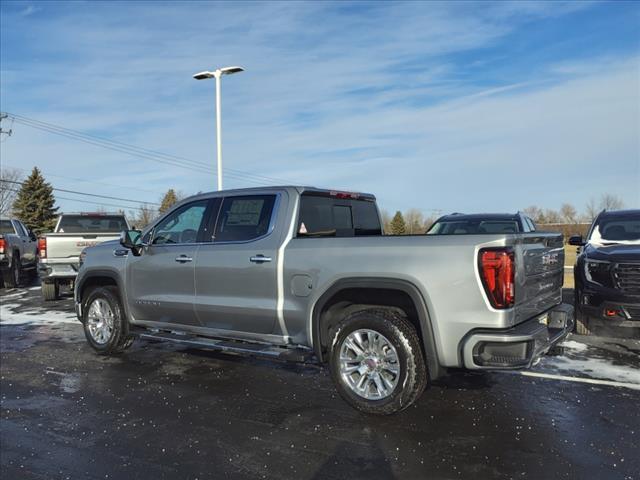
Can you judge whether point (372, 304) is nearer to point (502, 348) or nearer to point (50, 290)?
point (502, 348)

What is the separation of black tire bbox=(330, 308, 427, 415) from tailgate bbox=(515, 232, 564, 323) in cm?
84

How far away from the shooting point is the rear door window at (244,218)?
537 cm

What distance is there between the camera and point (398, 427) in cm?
429

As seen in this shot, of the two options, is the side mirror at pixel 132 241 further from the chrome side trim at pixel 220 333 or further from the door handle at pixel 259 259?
the door handle at pixel 259 259

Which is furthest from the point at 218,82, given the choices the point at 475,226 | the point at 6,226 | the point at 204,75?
the point at 475,226

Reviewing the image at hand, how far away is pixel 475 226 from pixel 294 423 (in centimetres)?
677

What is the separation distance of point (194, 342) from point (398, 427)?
2456 millimetres

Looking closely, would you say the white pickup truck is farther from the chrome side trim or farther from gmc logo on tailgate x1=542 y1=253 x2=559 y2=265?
gmc logo on tailgate x1=542 y1=253 x2=559 y2=265

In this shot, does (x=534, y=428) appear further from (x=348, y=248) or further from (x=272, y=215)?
(x=272, y=215)

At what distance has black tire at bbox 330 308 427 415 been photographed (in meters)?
4.34

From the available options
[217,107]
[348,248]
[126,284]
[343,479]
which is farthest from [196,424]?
[217,107]

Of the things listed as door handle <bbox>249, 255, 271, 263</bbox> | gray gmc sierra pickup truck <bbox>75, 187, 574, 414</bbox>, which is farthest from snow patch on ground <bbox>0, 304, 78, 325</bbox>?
door handle <bbox>249, 255, 271, 263</bbox>

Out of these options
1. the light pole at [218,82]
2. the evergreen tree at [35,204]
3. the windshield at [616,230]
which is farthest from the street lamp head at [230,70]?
the evergreen tree at [35,204]

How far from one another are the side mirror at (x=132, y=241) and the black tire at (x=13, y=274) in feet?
34.0
